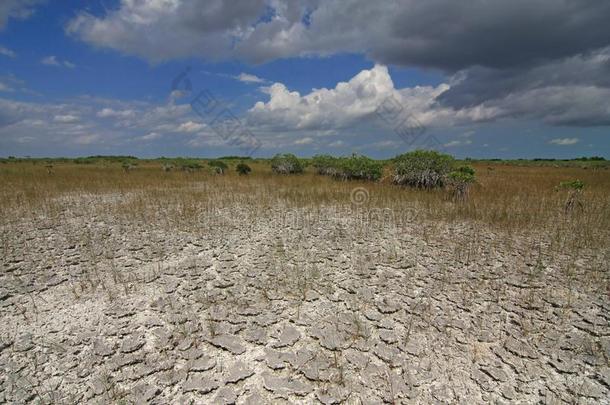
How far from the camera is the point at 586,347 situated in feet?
11.2

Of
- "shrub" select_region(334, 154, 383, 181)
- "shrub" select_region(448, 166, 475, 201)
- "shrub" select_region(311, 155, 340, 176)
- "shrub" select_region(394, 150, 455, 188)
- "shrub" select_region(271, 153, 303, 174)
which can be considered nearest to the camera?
"shrub" select_region(448, 166, 475, 201)

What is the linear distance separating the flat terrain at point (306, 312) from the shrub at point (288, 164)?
17.0 metres

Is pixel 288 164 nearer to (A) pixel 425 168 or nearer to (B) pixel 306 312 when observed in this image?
(A) pixel 425 168

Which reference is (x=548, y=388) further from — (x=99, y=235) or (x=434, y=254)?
(x=99, y=235)

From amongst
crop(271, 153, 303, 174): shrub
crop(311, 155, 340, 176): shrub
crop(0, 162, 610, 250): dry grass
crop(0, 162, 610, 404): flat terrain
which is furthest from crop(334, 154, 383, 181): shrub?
crop(0, 162, 610, 404): flat terrain

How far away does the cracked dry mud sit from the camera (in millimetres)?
2961

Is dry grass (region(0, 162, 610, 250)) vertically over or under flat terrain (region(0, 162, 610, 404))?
over

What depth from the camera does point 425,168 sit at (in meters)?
15.4

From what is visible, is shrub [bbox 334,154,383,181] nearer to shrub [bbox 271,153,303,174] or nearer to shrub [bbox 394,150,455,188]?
shrub [bbox 394,150,455,188]

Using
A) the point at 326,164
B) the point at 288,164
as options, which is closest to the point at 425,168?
the point at 326,164

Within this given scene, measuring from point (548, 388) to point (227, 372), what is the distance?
3.36 metres

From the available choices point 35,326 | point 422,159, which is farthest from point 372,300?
point 422,159

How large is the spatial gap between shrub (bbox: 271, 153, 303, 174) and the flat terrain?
16969mm

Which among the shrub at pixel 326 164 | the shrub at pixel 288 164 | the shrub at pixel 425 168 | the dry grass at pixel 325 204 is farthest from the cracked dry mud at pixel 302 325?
the shrub at pixel 288 164
